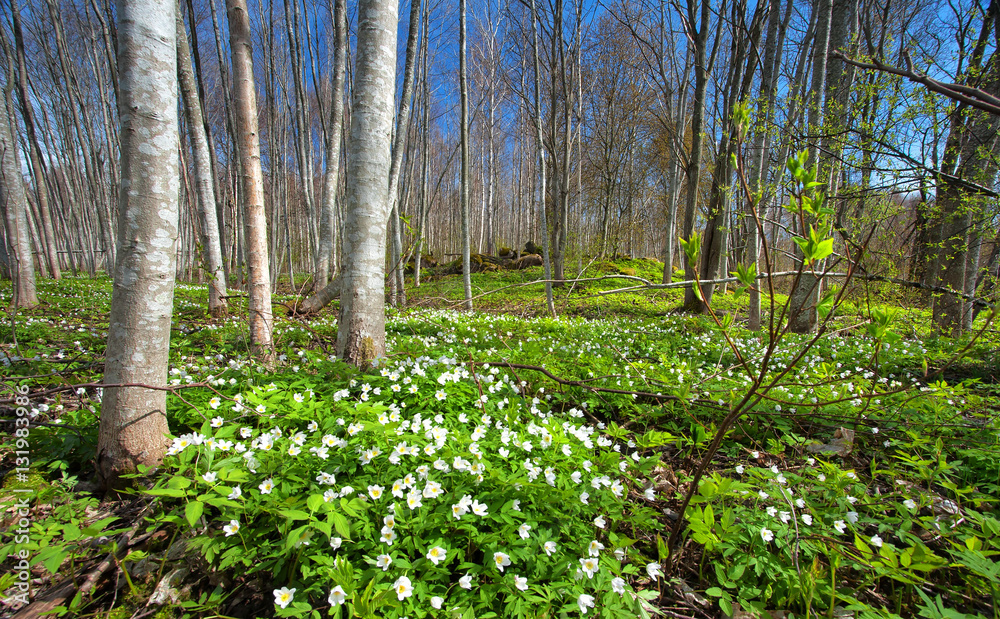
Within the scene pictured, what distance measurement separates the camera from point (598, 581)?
4.46ft

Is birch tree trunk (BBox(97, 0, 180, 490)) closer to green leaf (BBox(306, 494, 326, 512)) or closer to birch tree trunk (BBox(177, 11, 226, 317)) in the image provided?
green leaf (BBox(306, 494, 326, 512))

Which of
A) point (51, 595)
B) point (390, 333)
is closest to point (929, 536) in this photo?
point (51, 595)

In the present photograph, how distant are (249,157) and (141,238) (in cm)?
214

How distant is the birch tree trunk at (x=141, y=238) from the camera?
171 cm

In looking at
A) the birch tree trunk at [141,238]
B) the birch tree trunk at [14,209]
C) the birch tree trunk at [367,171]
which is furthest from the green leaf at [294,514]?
the birch tree trunk at [14,209]

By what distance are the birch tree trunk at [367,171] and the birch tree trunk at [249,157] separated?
42.4 inches

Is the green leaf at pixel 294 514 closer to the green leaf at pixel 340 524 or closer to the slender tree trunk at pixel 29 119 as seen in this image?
the green leaf at pixel 340 524

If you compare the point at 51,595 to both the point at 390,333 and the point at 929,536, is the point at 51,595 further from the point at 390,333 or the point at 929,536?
the point at 390,333

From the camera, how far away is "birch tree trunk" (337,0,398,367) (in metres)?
2.83

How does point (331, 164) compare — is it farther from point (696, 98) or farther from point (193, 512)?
point (193, 512)

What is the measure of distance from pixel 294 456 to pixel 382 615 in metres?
0.79

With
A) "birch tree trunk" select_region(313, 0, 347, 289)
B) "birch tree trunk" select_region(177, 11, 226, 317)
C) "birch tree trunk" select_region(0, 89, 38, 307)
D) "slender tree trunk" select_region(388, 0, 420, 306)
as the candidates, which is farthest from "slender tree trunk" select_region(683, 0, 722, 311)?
"birch tree trunk" select_region(0, 89, 38, 307)

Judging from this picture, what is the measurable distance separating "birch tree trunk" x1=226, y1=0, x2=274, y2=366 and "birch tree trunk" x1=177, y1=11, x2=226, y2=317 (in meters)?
2.68

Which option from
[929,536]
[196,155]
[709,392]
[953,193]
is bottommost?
[929,536]
